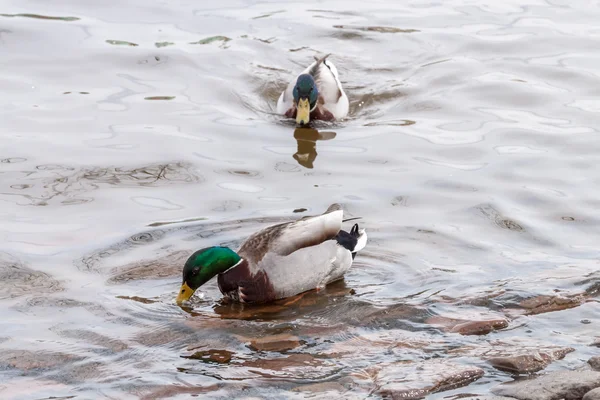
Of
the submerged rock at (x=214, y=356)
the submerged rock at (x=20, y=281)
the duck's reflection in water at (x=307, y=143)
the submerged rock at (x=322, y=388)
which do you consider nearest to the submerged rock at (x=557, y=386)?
the submerged rock at (x=322, y=388)

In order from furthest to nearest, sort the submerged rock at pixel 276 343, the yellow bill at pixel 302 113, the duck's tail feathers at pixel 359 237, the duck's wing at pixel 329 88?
the duck's wing at pixel 329 88 < the yellow bill at pixel 302 113 < the duck's tail feathers at pixel 359 237 < the submerged rock at pixel 276 343

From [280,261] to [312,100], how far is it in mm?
4605

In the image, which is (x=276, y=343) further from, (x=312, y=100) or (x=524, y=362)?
(x=312, y=100)

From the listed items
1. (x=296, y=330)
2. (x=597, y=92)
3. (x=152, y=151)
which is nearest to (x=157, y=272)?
(x=296, y=330)

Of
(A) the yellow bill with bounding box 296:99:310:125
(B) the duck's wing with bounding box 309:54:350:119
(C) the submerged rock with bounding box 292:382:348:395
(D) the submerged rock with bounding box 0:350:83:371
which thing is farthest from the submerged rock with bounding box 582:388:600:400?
(B) the duck's wing with bounding box 309:54:350:119

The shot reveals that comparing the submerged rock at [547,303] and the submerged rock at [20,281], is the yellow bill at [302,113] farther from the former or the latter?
the submerged rock at [547,303]

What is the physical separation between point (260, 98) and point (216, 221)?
13.7 feet

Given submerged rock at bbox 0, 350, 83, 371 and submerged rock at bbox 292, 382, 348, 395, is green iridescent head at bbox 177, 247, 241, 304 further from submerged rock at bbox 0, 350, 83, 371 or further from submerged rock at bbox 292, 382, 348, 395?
submerged rock at bbox 292, 382, 348, 395

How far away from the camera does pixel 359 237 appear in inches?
287

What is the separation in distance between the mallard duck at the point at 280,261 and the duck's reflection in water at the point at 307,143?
2.35 metres

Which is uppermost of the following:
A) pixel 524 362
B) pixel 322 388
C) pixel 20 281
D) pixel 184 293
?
pixel 524 362

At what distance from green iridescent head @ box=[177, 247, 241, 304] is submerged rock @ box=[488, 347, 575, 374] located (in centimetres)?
194

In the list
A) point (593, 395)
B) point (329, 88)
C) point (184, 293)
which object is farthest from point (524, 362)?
point (329, 88)

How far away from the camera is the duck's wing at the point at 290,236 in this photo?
698 cm
